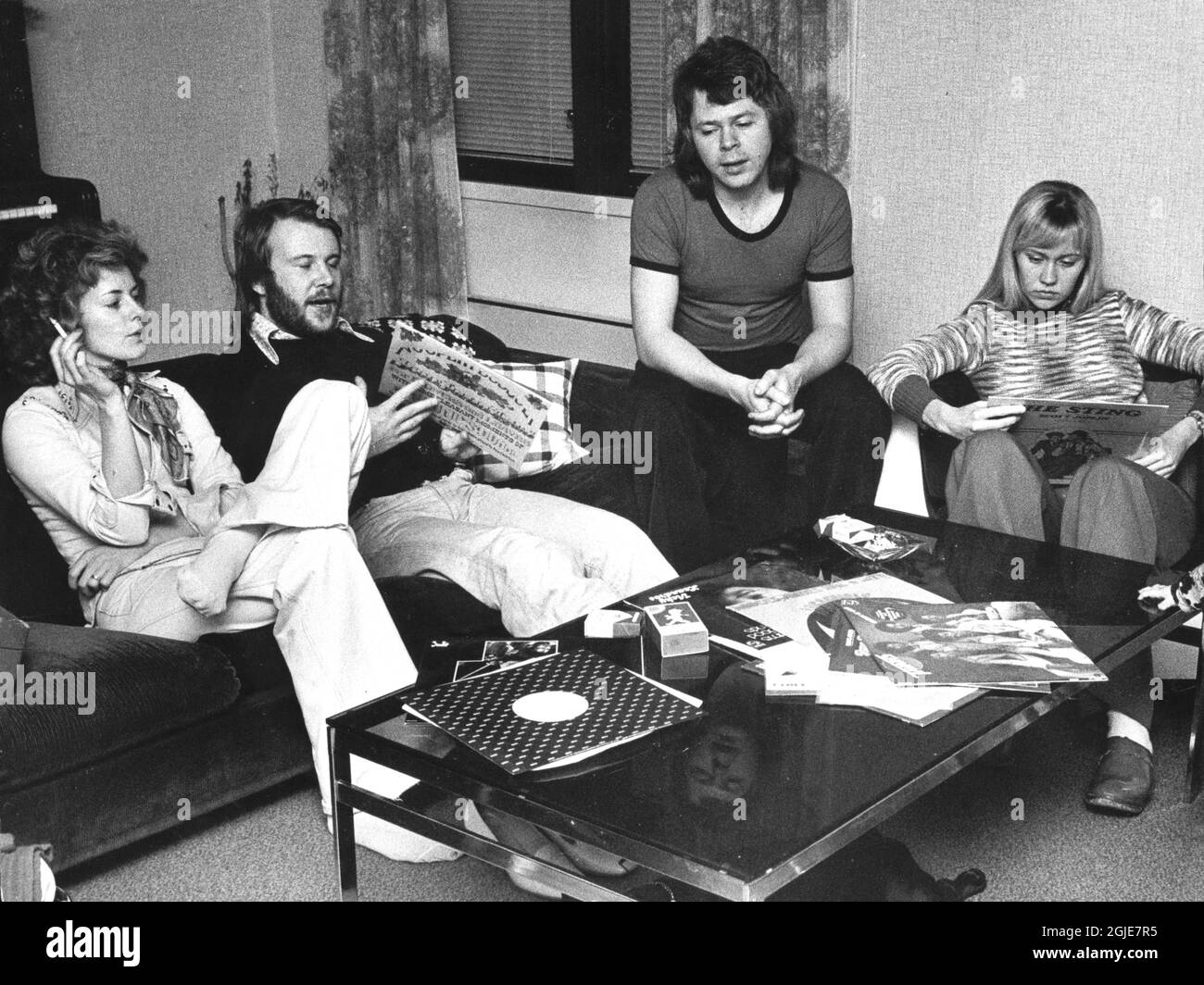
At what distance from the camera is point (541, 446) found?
266cm

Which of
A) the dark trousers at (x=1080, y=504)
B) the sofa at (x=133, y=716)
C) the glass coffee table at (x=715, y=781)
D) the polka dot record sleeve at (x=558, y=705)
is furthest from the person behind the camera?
the dark trousers at (x=1080, y=504)

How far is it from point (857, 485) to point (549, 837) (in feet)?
4.00

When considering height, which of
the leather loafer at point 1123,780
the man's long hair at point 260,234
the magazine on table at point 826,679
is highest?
the man's long hair at point 260,234

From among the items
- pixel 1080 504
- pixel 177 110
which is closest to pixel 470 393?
pixel 1080 504

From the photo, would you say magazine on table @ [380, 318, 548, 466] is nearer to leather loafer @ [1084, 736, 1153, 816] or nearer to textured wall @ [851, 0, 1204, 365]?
leather loafer @ [1084, 736, 1153, 816]

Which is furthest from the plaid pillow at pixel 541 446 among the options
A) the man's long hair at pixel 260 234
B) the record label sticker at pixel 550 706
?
the record label sticker at pixel 550 706

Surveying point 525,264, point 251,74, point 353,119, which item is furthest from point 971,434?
point 251,74

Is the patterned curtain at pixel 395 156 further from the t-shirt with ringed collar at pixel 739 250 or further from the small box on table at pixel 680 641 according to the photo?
the small box on table at pixel 680 641

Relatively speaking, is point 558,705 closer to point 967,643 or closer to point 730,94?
point 967,643

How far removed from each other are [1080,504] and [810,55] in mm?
1316

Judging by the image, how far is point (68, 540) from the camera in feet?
7.30

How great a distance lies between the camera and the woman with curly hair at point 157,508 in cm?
214

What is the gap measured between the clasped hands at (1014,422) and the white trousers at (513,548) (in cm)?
59

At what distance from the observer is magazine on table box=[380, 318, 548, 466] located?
93.5 inches
